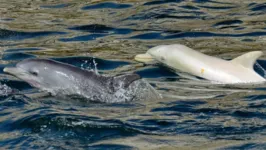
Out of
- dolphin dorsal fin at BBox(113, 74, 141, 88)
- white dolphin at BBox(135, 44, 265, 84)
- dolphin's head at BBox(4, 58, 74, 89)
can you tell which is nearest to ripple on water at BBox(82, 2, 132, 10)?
white dolphin at BBox(135, 44, 265, 84)

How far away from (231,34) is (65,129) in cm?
679

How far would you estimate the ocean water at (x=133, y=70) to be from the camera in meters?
6.79

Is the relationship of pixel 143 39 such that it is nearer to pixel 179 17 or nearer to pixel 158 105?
pixel 179 17

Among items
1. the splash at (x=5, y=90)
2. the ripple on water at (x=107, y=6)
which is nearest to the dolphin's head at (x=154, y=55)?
the splash at (x=5, y=90)

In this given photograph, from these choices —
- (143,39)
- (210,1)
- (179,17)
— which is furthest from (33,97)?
(210,1)

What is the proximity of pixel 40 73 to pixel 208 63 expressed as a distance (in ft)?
8.38

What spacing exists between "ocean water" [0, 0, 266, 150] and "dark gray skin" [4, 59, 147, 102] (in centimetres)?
18

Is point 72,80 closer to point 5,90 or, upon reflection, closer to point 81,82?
point 81,82

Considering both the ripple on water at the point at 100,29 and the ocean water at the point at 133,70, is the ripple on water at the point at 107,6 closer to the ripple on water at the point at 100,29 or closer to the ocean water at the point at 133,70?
the ocean water at the point at 133,70

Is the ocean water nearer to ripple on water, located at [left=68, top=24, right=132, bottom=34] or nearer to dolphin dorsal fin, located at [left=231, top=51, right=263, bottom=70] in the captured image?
ripple on water, located at [left=68, top=24, right=132, bottom=34]

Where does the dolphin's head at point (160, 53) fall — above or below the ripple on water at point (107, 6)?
below

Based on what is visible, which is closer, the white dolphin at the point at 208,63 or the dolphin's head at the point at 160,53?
the white dolphin at the point at 208,63

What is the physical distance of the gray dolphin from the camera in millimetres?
8062

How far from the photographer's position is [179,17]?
14.8 meters
